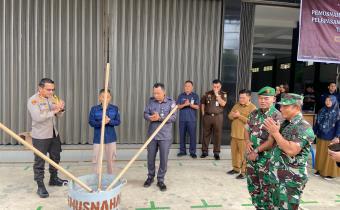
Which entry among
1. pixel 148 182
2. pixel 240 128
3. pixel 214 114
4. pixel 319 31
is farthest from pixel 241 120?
pixel 319 31

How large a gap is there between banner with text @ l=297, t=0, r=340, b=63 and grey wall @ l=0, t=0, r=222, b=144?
1698mm

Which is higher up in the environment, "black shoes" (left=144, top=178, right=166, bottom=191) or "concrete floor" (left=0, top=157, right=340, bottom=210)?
"black shoes" (left=144, top=178, right=166, bottom=191)

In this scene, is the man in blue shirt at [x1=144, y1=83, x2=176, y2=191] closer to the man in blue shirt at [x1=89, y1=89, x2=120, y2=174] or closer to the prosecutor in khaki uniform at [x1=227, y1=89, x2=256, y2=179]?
the man in blue shirt at [x1=89, y1=89, x2=120, y2=174]

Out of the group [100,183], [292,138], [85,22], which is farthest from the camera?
[85,22]

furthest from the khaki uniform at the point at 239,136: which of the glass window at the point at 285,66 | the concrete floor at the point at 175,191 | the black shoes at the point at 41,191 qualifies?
the glass window at the point at 285,66

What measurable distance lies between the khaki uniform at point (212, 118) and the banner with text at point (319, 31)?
1.91 m

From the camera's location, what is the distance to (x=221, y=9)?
6289mm

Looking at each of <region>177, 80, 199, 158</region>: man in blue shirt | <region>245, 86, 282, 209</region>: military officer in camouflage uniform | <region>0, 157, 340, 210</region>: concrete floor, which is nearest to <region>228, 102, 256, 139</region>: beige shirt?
<region>0, 157, 340, 210</region>: concrete floor

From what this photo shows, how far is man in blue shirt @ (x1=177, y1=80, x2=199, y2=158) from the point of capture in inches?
234

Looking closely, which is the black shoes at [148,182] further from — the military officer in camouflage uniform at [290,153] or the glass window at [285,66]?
the glass window at [285,66]

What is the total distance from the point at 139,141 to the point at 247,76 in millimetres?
2739

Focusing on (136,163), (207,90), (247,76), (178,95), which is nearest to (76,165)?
(136,163)

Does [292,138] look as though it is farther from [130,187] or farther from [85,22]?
[85,22]

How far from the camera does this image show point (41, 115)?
12.9 ft
